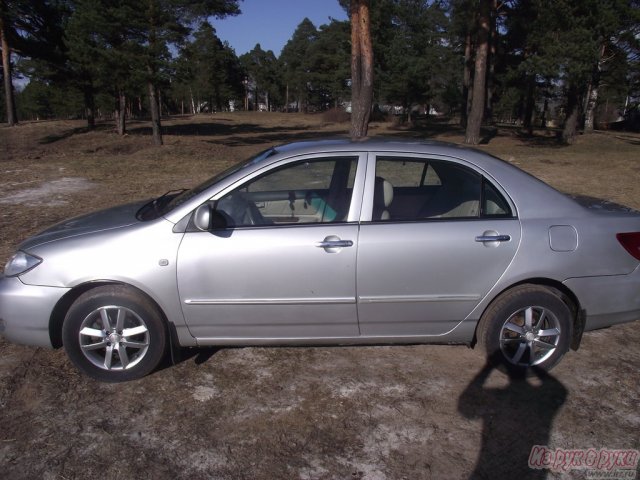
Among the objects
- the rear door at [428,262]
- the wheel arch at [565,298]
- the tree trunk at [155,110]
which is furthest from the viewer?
the tree trunk at [155,110]

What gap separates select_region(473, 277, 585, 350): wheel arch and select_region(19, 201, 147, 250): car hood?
2572 millimetres

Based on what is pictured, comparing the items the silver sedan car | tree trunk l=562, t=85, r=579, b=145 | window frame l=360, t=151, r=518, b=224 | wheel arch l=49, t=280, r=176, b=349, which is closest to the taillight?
the silver sedan car

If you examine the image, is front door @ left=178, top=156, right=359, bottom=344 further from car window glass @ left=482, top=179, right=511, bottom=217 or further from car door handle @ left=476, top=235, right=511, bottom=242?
car window glass @ left=482, top=179, right=511, bottom=217

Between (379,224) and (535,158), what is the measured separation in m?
16.0

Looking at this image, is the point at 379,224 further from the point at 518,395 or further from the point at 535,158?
the point at 535,158

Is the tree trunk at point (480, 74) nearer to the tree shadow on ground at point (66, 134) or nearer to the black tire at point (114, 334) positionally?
the tree shadow on ground at point (66, 134)

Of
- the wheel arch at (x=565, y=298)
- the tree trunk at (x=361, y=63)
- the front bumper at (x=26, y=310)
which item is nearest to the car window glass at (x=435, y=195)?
the wheel arch at (x=565, y=298)

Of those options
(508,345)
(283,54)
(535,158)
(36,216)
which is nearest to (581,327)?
(508,345)

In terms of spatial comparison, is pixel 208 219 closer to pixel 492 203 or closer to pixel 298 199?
pixel 298 199

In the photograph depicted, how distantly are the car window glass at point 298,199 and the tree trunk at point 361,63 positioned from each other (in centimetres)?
1187

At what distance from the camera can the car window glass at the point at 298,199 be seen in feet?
11.3

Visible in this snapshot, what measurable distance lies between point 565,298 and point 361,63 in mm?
14161

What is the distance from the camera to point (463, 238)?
10.9ft

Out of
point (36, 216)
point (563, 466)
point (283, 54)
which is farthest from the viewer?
point (283, 54)
